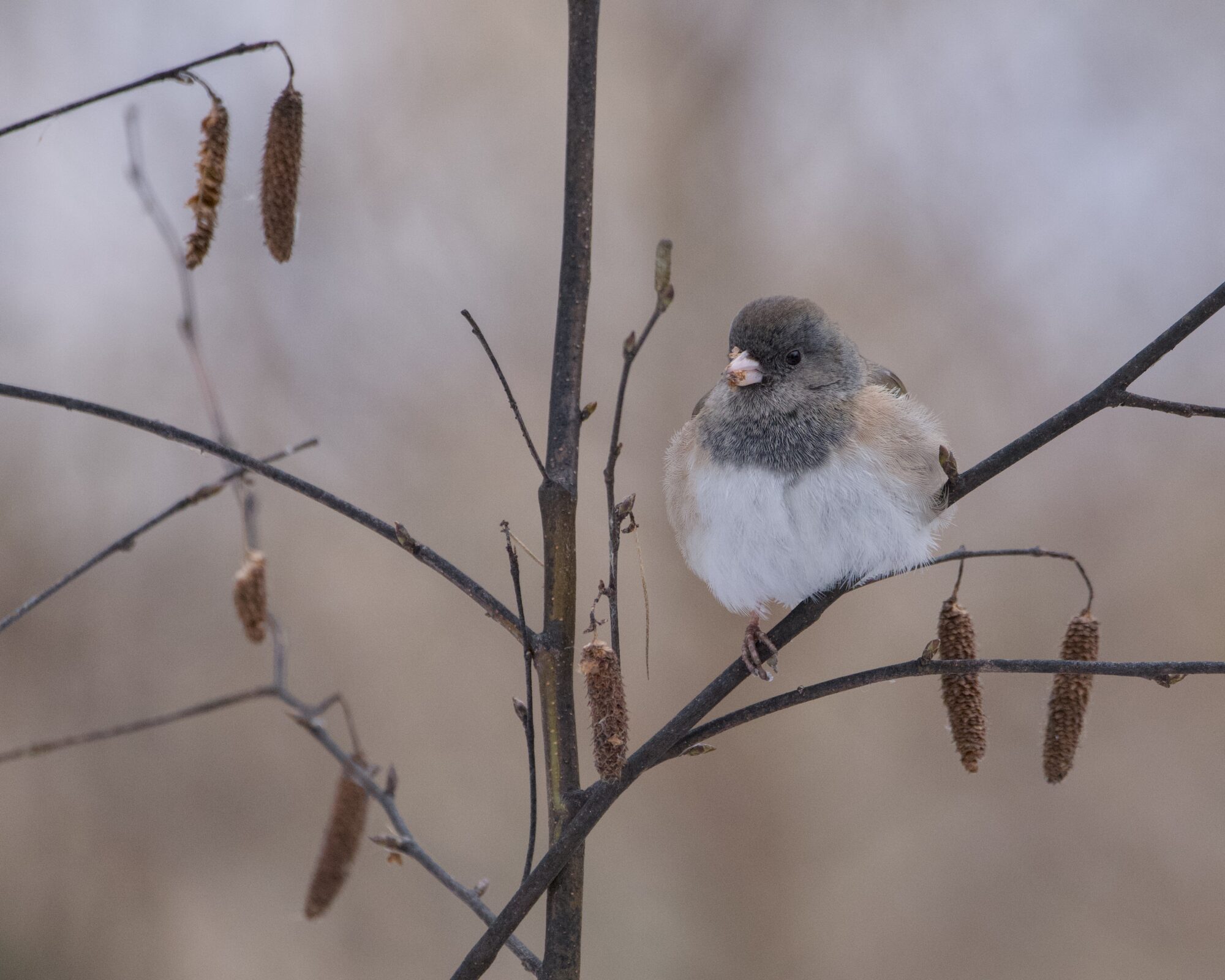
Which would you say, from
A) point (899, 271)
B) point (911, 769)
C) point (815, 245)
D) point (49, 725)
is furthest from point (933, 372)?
point (49, 725)

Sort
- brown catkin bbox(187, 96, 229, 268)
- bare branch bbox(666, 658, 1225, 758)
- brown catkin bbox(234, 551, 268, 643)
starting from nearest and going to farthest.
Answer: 1. bare branch bbox(666, 658, 1225, 758)
2. brown catkin bbox(187, 96, 229, 268)
3. brown catkin bbox(234, 551, 268, 643)

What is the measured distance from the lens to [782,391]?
55.4 inches

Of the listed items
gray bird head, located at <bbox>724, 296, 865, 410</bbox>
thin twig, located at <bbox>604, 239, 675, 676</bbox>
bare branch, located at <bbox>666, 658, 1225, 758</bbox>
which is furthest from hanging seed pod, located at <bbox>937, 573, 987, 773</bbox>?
gray bird head, located at <bbox>724, 296, 865, 410</bbox>

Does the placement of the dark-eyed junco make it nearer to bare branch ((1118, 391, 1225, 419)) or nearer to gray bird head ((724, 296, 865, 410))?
gray bird head ((724, 296, 865, 410))

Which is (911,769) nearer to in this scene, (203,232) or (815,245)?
(815,245)

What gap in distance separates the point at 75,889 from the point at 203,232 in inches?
79.4

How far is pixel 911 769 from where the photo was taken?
2.62 metres

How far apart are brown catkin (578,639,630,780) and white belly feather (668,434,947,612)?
0.51m

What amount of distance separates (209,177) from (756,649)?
814mm

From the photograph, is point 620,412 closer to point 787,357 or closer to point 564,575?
point 564,575

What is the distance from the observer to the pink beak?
1.38m

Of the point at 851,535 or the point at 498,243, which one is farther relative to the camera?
the point at 498,243

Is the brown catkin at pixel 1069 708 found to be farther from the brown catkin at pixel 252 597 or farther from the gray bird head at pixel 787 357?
the brown catkin at pixel 252 597

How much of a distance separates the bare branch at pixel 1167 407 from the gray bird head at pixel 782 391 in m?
0.50
